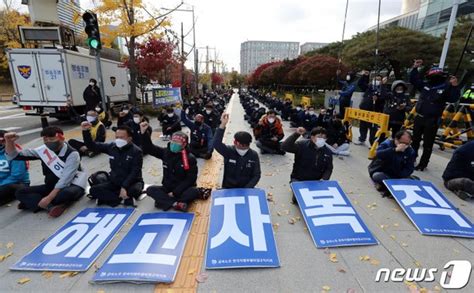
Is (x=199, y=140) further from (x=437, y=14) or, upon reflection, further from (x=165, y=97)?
(x=437, y=14)

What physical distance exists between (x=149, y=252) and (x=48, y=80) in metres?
10.4

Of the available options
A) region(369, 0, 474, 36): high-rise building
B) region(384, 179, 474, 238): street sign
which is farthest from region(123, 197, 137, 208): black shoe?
region(369, 0, 474, 36): high-rise building

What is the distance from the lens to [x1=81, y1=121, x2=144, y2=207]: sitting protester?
3.98m

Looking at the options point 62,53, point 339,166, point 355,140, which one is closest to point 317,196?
point 339,166

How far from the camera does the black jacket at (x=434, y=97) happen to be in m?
5.38

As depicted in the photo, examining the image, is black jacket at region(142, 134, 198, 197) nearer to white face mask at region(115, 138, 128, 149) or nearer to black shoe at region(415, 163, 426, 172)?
white face mask at region(115, 138, 128, 149)

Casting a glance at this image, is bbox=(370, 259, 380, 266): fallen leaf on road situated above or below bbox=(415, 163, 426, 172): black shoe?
below

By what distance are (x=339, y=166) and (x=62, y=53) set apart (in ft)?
35.4

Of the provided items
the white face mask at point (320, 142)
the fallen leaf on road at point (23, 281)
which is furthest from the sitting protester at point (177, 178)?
the white face mask at point (320, 142)


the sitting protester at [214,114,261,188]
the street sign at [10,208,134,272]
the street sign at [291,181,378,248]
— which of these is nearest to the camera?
the street sign at [10,208,134,272]

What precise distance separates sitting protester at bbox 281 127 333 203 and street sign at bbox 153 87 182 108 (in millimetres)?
11632

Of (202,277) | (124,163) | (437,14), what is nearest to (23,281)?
(202,277)

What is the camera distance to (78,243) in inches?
118

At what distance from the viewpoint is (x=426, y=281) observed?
2.58m
